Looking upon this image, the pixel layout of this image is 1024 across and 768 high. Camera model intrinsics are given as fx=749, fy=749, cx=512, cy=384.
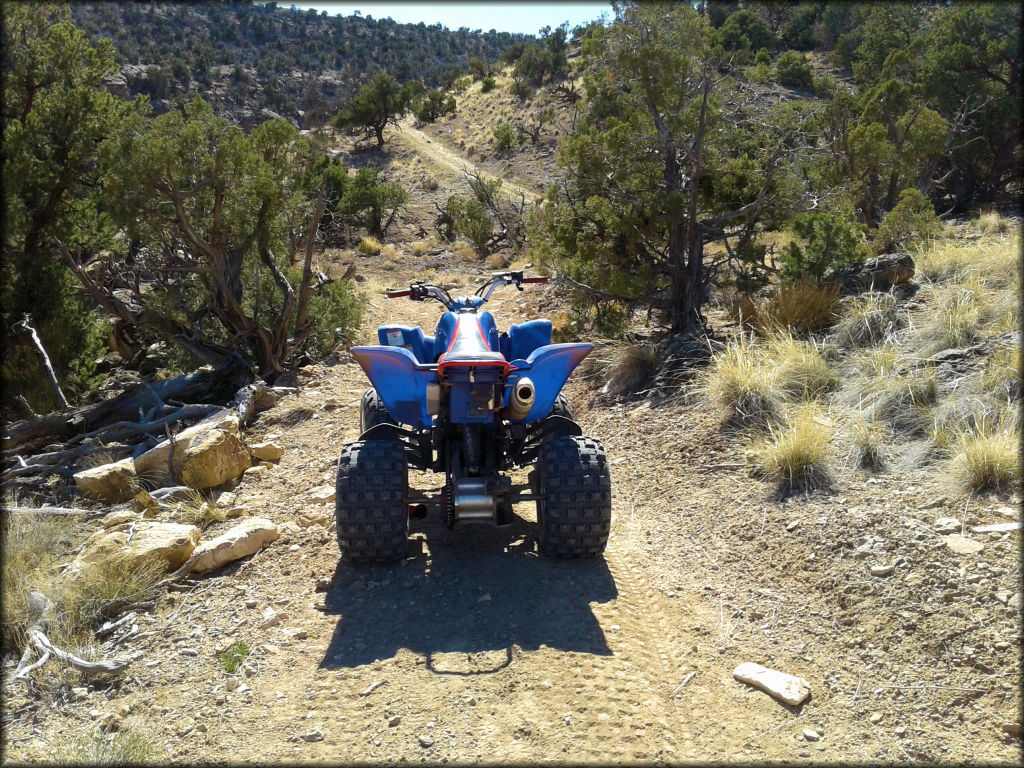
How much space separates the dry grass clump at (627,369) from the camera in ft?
26.1

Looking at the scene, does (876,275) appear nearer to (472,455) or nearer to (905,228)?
(905,228)

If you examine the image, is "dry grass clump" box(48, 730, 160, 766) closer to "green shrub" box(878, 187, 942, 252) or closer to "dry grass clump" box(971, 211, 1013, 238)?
"green shrub" box(878, 187, 942, 252)

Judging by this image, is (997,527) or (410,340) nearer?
(997,527)

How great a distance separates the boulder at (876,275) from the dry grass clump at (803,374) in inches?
69.2

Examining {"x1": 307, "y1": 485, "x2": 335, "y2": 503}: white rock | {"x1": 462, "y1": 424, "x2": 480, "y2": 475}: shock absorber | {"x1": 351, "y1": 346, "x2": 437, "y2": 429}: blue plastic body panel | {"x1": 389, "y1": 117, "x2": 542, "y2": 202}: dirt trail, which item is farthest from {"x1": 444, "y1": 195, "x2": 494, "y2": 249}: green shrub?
{"x1": 462, "y1": 424, "x2": 480, "y2": 475}: shock absorber

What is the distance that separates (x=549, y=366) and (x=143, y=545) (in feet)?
8.83

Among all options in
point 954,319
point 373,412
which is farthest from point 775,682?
point 954,319

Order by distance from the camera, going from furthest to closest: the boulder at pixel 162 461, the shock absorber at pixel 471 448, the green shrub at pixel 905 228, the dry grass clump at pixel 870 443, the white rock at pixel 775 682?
the green shrub at pixel 905 228 → the boulder at pixel 162 461 → the dry grass clump at pixel 870 443 → the shock absorber at pixel 471 448 → the white rock at pixel 775 682

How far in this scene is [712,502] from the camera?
5367 millimetres

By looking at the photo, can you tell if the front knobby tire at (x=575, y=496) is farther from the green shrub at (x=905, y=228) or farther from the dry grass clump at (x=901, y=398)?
the green shrub at (x=905, y=228)

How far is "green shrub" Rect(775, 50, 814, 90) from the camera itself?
28.9m

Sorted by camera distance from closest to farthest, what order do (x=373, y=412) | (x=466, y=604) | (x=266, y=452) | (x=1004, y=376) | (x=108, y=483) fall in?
(x=466, y=604), (x=1004, y=376), (x=373, y=412), (x=108, y=483), (x=266, y=452)

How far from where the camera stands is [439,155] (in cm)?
3853

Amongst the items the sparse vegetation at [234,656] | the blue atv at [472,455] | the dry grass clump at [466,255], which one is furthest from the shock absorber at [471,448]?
the dry grass clump at [466,255]
